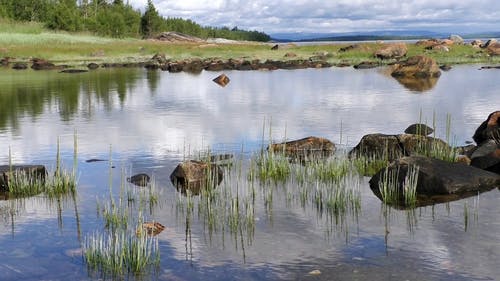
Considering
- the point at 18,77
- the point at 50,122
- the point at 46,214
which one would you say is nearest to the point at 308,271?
the point at 46,214

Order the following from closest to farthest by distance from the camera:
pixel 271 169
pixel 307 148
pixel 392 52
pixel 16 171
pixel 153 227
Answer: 1. pixel 153 227
2. pixel 16 171
3. pixel 271 169
4. pixel 307 148
5. pixel 392 52

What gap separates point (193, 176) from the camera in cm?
1870

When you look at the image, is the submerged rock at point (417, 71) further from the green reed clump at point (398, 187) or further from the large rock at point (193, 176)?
the large rock at point (193, 176)

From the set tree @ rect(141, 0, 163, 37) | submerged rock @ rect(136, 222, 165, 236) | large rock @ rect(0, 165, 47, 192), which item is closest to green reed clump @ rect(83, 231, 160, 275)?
submerged rock @ rect(136, 222, 165, 236)

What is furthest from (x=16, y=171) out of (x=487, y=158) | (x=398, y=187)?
(x=487, y=158)

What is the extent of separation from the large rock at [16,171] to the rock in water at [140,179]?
2.47 m

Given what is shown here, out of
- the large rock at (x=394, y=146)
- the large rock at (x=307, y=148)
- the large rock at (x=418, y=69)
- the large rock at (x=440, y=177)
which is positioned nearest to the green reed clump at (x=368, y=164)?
the large rock at (x=394, y=146)

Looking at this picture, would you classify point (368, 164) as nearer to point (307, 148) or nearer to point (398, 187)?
point (307, 148)

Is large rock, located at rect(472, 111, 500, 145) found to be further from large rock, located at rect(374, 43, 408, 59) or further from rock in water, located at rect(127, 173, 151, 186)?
large rock, located at rect(374, 43, 408, 59)

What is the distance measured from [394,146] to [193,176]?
23.7ft

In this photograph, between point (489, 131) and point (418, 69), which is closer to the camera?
point (489, 131)

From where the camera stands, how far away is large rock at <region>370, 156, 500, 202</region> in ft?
56.5

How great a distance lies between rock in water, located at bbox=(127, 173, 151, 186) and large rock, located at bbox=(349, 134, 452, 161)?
684cm

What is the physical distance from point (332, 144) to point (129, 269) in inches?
511
